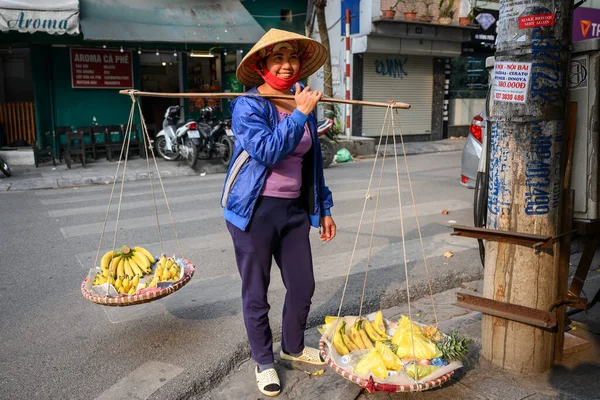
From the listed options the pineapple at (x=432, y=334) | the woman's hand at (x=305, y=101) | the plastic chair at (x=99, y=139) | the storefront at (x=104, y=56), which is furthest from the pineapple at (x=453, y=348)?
the plastic chair at (x=99, y=139)

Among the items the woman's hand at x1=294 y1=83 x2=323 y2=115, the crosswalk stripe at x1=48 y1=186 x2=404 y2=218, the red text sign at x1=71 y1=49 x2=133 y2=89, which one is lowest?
the crosswalk stripe at x1=48 y1=186 x2=404 y2=218

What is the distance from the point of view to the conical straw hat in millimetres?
2969

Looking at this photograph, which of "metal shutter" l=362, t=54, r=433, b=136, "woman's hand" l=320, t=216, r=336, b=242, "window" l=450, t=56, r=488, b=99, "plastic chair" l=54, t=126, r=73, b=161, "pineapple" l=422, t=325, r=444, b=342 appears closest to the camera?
"pineapple" l=422, t=325, r=444, b=342

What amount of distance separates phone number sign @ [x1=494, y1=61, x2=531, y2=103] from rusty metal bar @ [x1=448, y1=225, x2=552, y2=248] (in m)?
0.73

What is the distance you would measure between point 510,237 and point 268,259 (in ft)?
4.45

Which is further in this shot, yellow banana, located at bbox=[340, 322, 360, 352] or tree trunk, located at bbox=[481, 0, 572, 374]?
yellow banana, located at bbox=[340, 322, 360, 352]

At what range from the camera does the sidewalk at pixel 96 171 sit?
10.4 meters

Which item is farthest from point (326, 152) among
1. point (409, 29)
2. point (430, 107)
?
point (430, 107)

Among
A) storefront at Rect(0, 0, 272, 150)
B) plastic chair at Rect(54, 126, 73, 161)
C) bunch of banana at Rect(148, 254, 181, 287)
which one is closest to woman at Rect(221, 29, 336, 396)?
bunch of banana at Rect(148, 254, 181, 287)

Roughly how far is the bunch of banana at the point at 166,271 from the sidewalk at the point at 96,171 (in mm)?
7195

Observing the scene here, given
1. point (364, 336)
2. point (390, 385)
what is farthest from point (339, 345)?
point (390, 385)

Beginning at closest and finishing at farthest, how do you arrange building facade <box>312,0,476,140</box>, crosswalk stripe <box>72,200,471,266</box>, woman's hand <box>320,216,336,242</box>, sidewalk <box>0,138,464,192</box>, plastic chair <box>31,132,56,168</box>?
woman's hand <box>320,216,336,242</box> → crosswalk stripe <box>72,200,471,266</box> → sidewalk <box>0,138,464,192</box> → plastic chair <box>31,132,56,168</box> → building facade <box>312,0,476,140</box>

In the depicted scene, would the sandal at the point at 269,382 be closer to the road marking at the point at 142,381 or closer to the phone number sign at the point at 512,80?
the road marking at the point at 142,381

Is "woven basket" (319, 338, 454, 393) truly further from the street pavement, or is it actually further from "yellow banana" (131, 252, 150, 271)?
"yellow banana" (131, 252, 150, 271)
